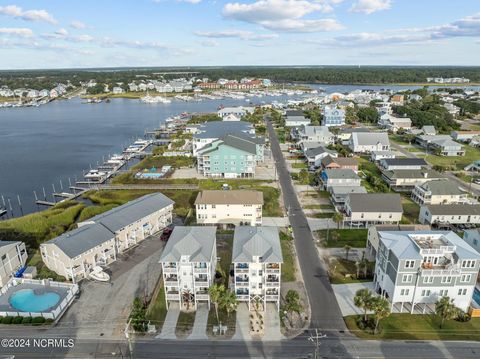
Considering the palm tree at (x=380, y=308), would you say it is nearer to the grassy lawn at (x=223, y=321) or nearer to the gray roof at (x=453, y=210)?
the grassy lawn at (x=223, y=321)

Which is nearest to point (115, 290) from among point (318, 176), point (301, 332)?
point (301, 332)

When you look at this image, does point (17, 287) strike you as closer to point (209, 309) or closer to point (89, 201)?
point (209, 309)

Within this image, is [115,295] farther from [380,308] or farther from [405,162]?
[405,162]

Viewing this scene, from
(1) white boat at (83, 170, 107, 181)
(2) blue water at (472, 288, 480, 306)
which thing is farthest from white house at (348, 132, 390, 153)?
(1) white boat at (83, 170, 107, 181)

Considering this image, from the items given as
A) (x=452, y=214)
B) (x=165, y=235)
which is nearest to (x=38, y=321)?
(x=165, y=235)

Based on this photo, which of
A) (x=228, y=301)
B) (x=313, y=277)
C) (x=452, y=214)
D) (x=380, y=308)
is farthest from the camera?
(x=452, y=214)

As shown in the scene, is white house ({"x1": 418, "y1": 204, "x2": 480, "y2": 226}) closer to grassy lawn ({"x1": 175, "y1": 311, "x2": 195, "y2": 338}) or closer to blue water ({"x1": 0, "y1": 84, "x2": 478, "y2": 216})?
grassy lawn ({"x1": 175, "y1": 311, "x2": 195, "y2": 338})
